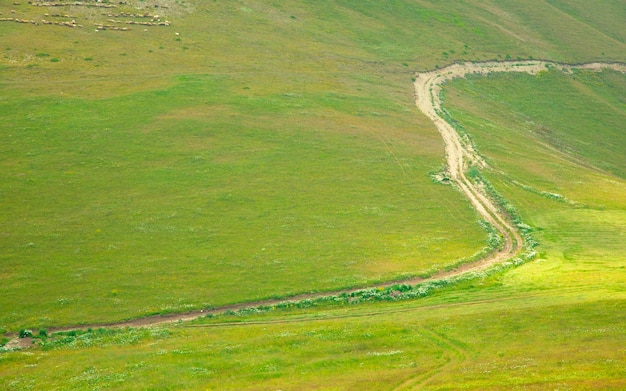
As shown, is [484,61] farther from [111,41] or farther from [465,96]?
[111,41]

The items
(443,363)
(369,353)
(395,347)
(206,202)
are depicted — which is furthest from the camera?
(206,202)

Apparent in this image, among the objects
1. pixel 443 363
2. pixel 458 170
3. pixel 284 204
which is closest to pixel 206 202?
pixel 284 204

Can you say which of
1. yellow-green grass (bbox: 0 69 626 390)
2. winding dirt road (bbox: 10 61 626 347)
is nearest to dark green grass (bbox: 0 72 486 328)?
winding dirt road (bbox: 10 61 626 347)

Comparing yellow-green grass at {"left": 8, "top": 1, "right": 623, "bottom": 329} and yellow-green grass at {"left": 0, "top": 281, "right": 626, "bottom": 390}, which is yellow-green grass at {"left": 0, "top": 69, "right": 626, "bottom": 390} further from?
yellow-green grass at {"left": 8, "top": 1, "right": 623, "bottom": 329}

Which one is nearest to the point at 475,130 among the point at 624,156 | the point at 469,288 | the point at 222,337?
the point at 624,156

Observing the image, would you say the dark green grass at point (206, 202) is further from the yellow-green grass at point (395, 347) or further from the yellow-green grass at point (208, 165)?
the yellow-green grass at point (395, 347)

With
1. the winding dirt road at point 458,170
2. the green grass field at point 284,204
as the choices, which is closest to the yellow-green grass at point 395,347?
the green grass field at point 284,204

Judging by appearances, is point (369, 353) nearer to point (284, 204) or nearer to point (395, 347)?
point (395, 347)
